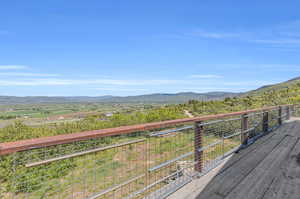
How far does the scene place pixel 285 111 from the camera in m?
9.41

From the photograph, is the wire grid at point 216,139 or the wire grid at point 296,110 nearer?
the wire grid at point 216,139

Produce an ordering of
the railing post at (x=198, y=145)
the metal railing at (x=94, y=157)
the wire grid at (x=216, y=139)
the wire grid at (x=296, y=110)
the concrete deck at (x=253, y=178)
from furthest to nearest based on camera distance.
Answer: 1. the wire grid at (x=296, y=110)
2. the wire grid at (x=216, y=139)
3. the railing post at (x=198, y=145)
4. the concrete deck at (x=253, y=178)
5. the metal railing at (x=94, y=157)

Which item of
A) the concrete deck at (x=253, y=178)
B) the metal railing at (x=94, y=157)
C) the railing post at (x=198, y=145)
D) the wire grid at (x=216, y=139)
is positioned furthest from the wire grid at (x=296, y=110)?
the railing post at (x=198, y=145)

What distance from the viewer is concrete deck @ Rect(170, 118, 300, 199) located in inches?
90.6

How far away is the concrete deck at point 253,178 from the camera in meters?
2.30

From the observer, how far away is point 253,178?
109 inches

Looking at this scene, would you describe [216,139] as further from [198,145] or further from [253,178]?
[198,145]

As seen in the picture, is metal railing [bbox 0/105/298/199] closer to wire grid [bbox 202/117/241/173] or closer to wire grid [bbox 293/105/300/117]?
wire grid [bbox 202/117/241/173]

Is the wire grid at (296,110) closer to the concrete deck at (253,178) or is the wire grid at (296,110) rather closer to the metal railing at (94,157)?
the metal railing at (94,157)

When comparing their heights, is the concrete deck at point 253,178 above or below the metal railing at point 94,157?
below

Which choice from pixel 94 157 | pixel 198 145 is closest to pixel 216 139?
pixel 198 145

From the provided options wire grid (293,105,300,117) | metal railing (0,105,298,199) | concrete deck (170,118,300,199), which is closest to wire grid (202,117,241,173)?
metal railing (0,105,298,199)

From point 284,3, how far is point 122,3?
867 centimetres

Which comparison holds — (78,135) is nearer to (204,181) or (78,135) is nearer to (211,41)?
(204,181)
